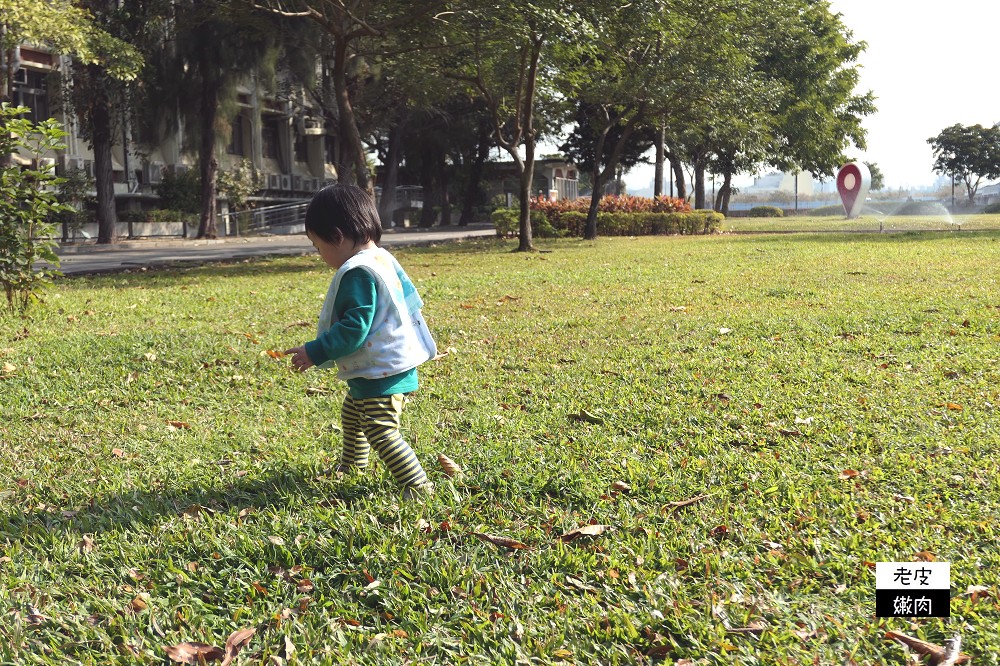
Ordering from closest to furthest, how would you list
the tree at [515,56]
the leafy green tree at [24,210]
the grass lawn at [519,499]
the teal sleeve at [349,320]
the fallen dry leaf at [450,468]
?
the grass lawn at [519,499], the teal sleeve at [349,320], the fallen dry leaf at [450,468], the leafy green tree at [24,210], the tree at [515,56]

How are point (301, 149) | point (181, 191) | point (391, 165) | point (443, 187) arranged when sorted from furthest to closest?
Result: point (301, 149), point (443, 187), point (391, 165), point (181, 191)

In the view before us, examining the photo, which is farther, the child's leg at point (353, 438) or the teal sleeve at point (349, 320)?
the child's leg at point (353, 438)

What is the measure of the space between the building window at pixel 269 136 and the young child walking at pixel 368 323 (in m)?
45.8

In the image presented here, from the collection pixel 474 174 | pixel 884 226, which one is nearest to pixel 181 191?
pixel 474 174

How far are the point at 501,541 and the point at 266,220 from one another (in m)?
40.2

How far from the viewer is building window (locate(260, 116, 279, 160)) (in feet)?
155

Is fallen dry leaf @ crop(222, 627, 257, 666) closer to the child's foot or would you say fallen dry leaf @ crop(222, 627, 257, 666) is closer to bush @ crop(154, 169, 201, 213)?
the child's foot

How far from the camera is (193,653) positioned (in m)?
2.62

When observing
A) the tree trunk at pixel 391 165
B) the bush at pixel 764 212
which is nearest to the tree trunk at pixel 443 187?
the tree trunk at pixel 391 165

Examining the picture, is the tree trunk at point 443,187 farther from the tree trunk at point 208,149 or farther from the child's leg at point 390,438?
the child's leg at point 390,438

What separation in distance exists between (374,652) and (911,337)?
5974 millimetres

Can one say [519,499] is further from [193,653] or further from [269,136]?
[269,136]

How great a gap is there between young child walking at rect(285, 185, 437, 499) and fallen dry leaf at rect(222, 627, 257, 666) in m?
1.02

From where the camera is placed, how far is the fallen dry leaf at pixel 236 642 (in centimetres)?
258
